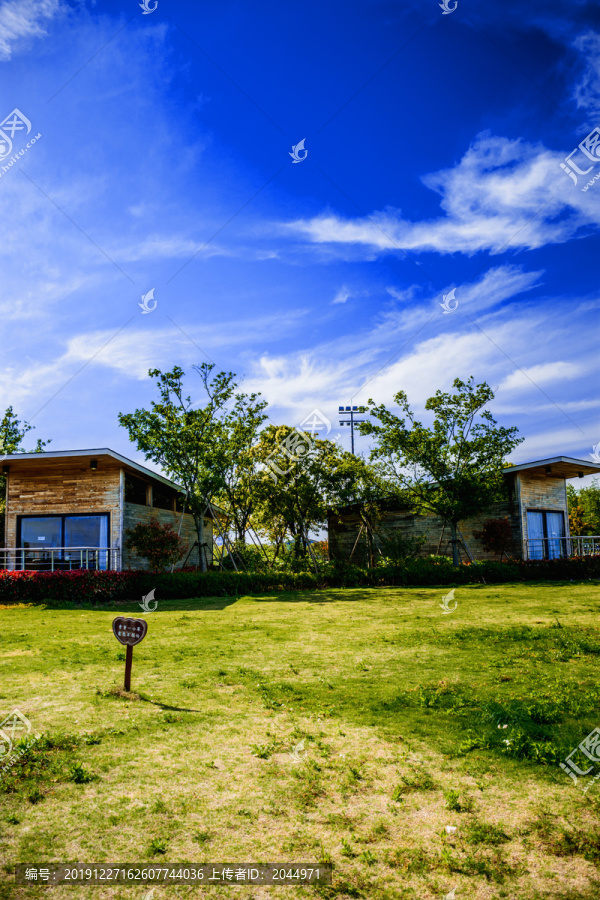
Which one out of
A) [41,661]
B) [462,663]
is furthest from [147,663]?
[462,663]

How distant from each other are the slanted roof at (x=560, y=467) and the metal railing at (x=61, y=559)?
16.7m

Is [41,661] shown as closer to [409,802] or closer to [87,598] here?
[409,802]

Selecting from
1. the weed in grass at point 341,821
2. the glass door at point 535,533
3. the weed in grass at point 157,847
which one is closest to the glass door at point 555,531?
the glass door at point 535,533

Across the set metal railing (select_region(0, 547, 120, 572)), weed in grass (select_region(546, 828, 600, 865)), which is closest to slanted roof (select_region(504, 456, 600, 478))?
metal railing (select_region(0, 547, 120, 572))

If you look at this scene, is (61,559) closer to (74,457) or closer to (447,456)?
(74,457)

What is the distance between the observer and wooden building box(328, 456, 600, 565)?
81.0 feet

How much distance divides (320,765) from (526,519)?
2278 cm

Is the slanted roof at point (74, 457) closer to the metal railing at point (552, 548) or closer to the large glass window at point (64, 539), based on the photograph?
Result: the large glass window at point (64, 539)

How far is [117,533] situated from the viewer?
20125 millimetres

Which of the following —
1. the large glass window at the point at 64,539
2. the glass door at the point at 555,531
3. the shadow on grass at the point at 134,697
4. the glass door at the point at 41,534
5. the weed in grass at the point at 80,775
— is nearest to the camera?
the weed in grass at the point at 80,775

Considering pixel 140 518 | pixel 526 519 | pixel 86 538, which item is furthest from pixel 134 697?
pixel 526 519

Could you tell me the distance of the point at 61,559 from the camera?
2006 cm

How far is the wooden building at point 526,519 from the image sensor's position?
24.7 m

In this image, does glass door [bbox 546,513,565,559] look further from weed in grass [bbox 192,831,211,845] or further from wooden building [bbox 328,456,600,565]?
weed in grass [bbox 192,831,211,845]
